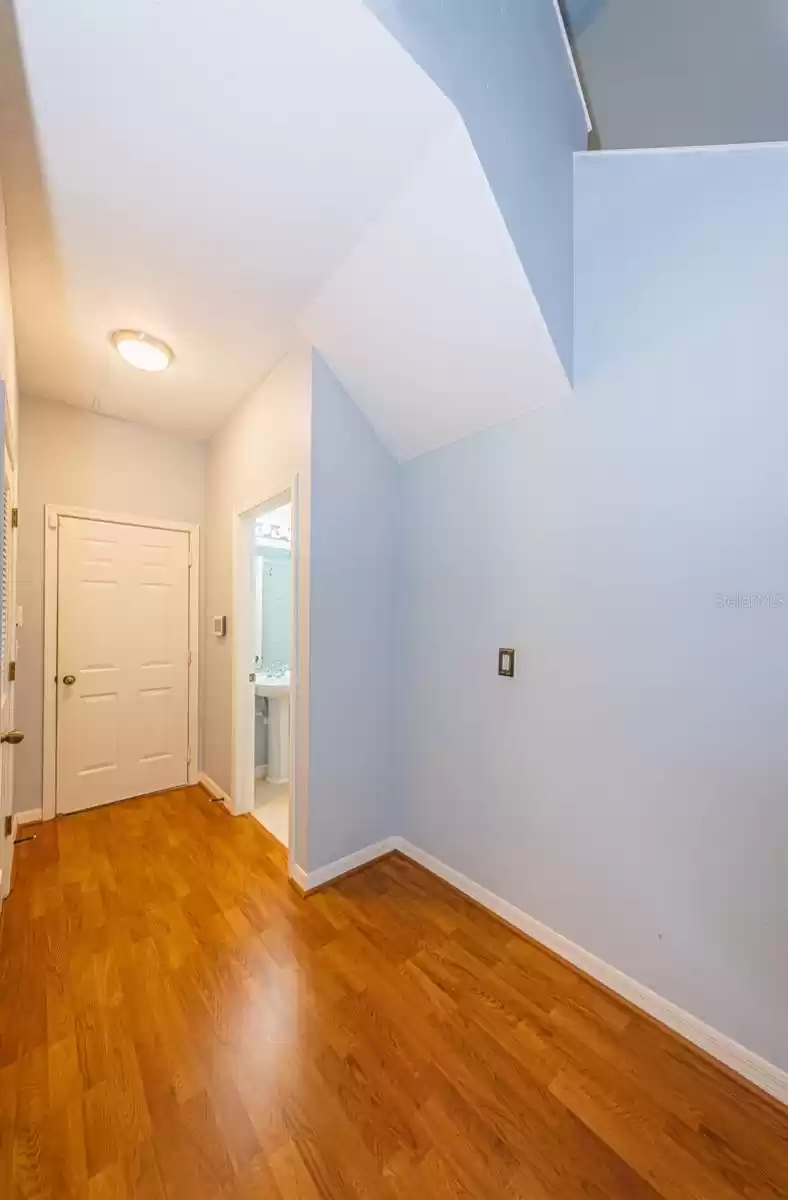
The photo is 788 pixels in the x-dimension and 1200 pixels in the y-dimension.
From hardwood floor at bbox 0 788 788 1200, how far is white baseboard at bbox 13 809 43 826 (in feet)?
2.88

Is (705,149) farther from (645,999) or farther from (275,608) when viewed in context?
(275,608)

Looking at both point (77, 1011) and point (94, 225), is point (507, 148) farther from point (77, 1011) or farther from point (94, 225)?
point (77, 1011)

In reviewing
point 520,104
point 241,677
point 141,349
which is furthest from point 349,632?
point 520,104

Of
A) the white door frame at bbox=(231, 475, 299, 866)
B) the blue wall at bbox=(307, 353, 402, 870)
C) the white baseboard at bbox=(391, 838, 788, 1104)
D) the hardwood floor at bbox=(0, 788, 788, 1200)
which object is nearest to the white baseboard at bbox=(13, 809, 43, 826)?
the hardwood floor at bbox=(0, 788, 788, 1200)

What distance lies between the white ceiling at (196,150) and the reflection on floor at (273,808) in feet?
9.27

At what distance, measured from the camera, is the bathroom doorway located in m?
2.84

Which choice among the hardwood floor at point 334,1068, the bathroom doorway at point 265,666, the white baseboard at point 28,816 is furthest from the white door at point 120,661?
the hardwood floor at point 334,1068

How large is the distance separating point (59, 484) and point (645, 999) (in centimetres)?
404

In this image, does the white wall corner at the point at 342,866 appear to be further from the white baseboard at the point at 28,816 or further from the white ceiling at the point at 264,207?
the white ceiling at the point at 264,207

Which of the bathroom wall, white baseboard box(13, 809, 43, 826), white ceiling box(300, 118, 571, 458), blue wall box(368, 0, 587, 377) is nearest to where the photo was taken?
blue wall box(368, 0, 587, 377)

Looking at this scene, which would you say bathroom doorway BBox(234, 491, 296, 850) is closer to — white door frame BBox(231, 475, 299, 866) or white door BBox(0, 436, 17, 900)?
white door frame BBox(231, 475, 299, 866)

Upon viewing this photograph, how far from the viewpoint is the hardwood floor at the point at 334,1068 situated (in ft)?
3.44

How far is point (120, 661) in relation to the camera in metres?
3.06

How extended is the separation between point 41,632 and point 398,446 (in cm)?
258
